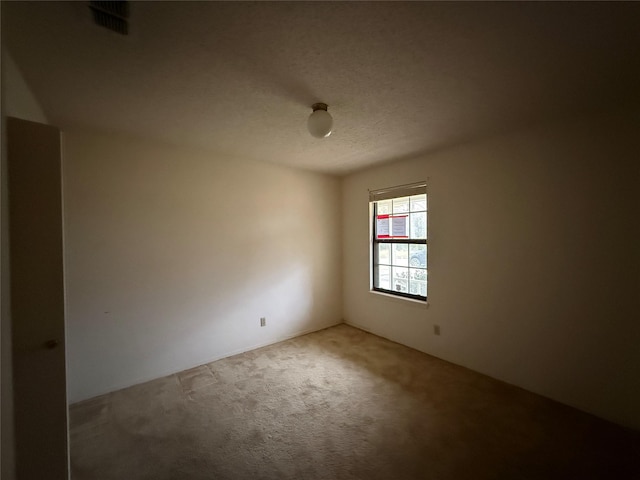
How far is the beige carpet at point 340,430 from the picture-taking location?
1.60 meters

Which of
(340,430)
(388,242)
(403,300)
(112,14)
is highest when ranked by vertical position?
(112,14)

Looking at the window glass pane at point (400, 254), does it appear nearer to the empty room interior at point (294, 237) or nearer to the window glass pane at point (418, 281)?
the empty room interior at point (294, 237)

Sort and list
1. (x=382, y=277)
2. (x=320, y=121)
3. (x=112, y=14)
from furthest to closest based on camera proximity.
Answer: (x=382, y=277)
(x=320, y=121)
(x=112, y=14)

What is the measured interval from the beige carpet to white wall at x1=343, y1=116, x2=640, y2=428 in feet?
0.90

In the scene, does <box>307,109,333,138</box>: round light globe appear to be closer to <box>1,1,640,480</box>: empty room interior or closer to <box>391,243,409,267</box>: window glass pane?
<box>1,1,640,480</box>: empty room interior

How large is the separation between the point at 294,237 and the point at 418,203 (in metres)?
1.77

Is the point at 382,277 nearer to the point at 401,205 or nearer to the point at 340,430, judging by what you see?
the point at 401,205

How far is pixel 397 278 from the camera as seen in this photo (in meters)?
3.68

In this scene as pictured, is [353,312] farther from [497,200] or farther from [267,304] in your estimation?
[497,200]

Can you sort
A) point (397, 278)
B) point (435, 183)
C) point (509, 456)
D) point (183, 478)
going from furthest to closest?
point (397, 278) → point (435, 183) → point (509, 456) → point (183, 478)

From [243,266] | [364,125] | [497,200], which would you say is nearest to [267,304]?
[243,266]

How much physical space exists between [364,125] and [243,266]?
85.5 inches

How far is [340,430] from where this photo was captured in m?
1.92

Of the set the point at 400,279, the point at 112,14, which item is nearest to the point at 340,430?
the point at 400,279
